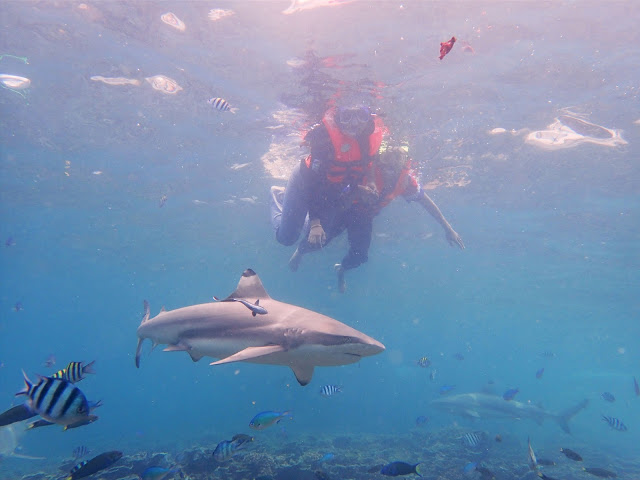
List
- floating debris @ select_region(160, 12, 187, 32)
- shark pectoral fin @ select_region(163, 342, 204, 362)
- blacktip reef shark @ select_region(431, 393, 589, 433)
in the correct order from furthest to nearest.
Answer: blacktip reef shark @ select_region(431, 393, 589, 433)
floating debris @ select_region(160, 12, 187, 32)
shark pectoral fin @ select_region(163, 342, 204, 362)

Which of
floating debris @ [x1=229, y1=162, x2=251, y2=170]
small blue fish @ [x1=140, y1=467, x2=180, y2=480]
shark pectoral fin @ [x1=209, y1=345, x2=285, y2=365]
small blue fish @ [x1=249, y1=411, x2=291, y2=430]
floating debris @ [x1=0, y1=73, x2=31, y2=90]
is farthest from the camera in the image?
floating debris @ [x1=229, y1=162, x2=251, y2=170]

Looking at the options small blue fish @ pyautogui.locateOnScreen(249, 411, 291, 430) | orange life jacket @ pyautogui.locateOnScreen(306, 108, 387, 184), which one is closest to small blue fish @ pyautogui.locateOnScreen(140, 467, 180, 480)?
small blue fish @ pyautogui.locateOnScreen(249, 411, 291, 430)

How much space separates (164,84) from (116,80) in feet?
6.35

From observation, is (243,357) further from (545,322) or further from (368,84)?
(545,322)

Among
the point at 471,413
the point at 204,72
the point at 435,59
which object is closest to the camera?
the point at 435,59

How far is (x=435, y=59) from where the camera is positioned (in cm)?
1142

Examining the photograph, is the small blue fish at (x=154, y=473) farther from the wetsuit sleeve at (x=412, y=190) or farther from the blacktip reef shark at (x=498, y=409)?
the blacktip reef shark at (x=498, y=409)

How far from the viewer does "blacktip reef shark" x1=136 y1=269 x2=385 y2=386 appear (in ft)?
12.0

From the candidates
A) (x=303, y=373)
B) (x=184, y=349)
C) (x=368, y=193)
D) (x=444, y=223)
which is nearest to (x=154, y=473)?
(x=184, y=349)

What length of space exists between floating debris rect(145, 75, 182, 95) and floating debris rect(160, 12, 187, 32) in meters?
2.72

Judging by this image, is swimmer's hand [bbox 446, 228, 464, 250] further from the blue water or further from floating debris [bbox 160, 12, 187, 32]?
floating debris [bbox 160, 12, 187, 32]

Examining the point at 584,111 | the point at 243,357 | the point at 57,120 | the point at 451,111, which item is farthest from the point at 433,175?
the point at 57,120

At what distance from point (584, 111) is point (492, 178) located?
18.9ft

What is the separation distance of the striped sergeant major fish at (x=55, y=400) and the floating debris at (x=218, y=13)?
10974 mm
